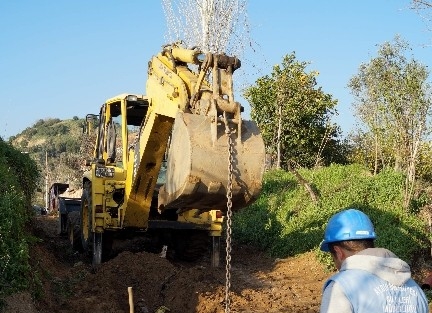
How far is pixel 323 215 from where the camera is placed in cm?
1472

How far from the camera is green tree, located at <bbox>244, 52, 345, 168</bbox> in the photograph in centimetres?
2606

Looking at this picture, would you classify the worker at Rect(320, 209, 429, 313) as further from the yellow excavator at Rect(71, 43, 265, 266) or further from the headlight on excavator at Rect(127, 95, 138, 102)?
the headlight on excavator at Rect(127, 95, 138, 102)

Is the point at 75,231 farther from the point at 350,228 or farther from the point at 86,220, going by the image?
the point at 350,228

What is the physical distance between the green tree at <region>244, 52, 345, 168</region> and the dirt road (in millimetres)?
14573

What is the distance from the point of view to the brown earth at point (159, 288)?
8.09 metres

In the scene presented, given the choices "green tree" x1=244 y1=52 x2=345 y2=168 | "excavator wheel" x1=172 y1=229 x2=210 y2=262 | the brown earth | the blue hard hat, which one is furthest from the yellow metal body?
"green tree" x1=244 y1=52 x2=345 y2=168

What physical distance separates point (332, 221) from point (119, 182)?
303 inches

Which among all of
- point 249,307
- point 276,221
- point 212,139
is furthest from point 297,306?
point 276,221

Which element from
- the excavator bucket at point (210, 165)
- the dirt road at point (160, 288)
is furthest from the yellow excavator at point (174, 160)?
the dirt road at point (160, 288)

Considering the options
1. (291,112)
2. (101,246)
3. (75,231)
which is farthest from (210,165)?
(291,112)

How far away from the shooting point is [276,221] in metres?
16.5

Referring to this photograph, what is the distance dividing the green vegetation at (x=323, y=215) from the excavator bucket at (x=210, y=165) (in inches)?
247

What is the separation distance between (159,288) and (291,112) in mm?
17929

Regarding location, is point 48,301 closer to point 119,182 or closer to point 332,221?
point 119,182
